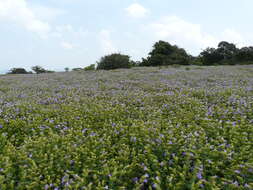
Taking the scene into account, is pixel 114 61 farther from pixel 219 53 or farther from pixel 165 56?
pixel 219 53

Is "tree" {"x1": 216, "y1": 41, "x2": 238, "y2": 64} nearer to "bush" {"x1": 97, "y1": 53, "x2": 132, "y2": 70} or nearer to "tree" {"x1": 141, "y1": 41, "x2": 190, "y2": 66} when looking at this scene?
"tree" {"x1": 141, "y1": 41, "x2": 190, "y2": 66}

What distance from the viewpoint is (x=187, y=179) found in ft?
6.77

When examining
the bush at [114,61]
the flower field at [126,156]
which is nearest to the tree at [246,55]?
the bush at [114,61]

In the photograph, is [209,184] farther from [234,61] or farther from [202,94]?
[234,61]

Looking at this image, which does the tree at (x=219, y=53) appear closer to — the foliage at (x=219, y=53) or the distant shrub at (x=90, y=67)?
the foliage at (x=219, y=53)

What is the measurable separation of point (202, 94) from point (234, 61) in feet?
123

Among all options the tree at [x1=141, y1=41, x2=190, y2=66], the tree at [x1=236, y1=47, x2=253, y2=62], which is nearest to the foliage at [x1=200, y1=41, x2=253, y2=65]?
the tree at [x1=236, y1=47, x2=253, y2=62]

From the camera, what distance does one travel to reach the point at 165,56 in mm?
40469

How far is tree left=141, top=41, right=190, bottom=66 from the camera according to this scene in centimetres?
3919

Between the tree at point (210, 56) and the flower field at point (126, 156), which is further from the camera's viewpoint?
the tree at point (210, 56)

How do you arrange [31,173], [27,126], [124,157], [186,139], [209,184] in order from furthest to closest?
[27,126] → [186,139] → [124,157] → [31,173] → [209,184]

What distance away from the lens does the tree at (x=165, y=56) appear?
39188 mm

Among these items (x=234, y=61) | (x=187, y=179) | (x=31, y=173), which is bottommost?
(x=187, y=179)

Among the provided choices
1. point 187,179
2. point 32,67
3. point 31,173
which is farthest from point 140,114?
point 32,67
